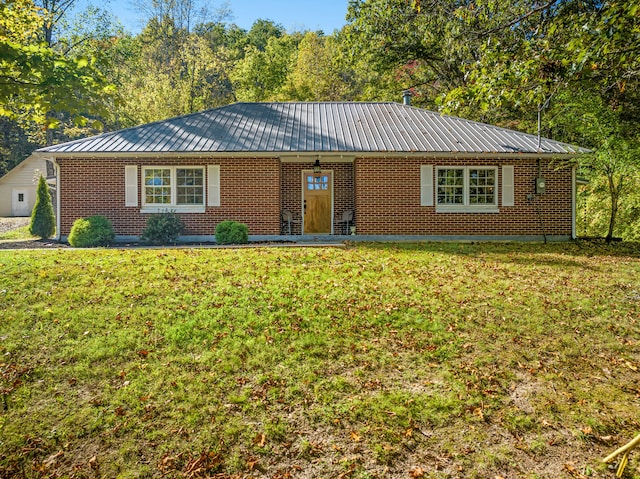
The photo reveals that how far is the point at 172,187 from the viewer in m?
13.5

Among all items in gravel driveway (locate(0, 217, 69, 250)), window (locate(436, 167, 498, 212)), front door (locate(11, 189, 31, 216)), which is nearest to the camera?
gravel driveway (locate(0, 217, 69, 250))

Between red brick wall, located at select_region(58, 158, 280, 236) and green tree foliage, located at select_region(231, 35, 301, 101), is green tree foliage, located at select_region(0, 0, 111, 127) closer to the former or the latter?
red brick wall, located at select_region(58, 158, 280, 236)

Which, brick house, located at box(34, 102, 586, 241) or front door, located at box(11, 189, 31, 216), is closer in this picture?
brick house, located at box(34, 102, 586, 241)

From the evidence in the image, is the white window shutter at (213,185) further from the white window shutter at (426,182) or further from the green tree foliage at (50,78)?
the green tree foliage at (50,78)

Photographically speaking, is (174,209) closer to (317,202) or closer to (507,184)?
(317,202)

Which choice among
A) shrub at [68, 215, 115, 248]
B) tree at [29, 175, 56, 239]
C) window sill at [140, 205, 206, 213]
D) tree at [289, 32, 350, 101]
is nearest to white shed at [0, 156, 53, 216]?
tree at [29, 175, 56, 239]

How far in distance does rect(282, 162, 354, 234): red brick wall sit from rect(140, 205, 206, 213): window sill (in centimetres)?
265

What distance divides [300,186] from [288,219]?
1.22 metres

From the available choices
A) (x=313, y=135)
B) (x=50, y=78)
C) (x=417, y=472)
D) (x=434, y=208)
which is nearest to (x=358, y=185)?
(x=313, y=135)


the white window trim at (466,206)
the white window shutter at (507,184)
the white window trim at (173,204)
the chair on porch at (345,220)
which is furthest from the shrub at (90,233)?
the white window shutter at (507,184)

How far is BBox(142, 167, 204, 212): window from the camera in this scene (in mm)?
13461

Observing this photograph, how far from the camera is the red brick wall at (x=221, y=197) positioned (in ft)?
43.5

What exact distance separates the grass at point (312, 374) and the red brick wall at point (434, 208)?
18.5ft

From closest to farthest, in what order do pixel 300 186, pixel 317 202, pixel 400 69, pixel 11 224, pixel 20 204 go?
pixel 300 186 < pixel 317 202 < pixel 400 69 < pixel 11 224 < pixel 20 204
